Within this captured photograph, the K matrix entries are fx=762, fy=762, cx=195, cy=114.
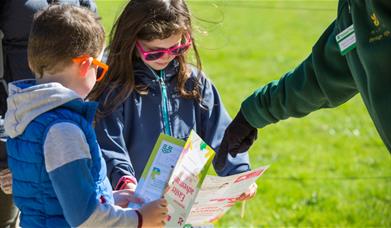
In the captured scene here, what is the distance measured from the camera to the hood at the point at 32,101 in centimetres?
246

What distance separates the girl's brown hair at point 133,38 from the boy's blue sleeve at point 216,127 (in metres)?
0.07

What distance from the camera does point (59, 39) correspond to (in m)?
2.52

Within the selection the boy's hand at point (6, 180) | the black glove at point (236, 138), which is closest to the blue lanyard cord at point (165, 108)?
the black glove at point (236, 138)

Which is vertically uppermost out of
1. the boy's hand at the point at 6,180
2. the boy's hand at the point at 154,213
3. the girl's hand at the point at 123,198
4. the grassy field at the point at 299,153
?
the boy's hand at the point at 154,213

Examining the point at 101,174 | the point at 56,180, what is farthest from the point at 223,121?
the point at 56,180

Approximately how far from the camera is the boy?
240 cm

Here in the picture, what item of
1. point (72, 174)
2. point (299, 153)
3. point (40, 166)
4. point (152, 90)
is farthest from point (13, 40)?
point (299, 153)

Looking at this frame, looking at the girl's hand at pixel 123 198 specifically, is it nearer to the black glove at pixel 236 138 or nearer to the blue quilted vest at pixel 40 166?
the blue quilted vest at pixel 40 166

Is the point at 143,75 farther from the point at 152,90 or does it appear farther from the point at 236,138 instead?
the point at 236,138

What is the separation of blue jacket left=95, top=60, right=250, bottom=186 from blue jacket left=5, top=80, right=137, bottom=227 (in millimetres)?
708

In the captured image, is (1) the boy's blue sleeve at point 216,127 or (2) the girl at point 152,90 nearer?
(2) the girl at point 152,90

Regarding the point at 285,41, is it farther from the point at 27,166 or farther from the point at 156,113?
the point at 27,166

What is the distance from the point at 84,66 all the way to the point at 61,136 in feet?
0.97

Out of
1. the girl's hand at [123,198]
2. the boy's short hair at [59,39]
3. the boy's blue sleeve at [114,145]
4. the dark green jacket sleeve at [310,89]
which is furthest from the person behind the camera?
the boy's blue sleeve at [114,145]
